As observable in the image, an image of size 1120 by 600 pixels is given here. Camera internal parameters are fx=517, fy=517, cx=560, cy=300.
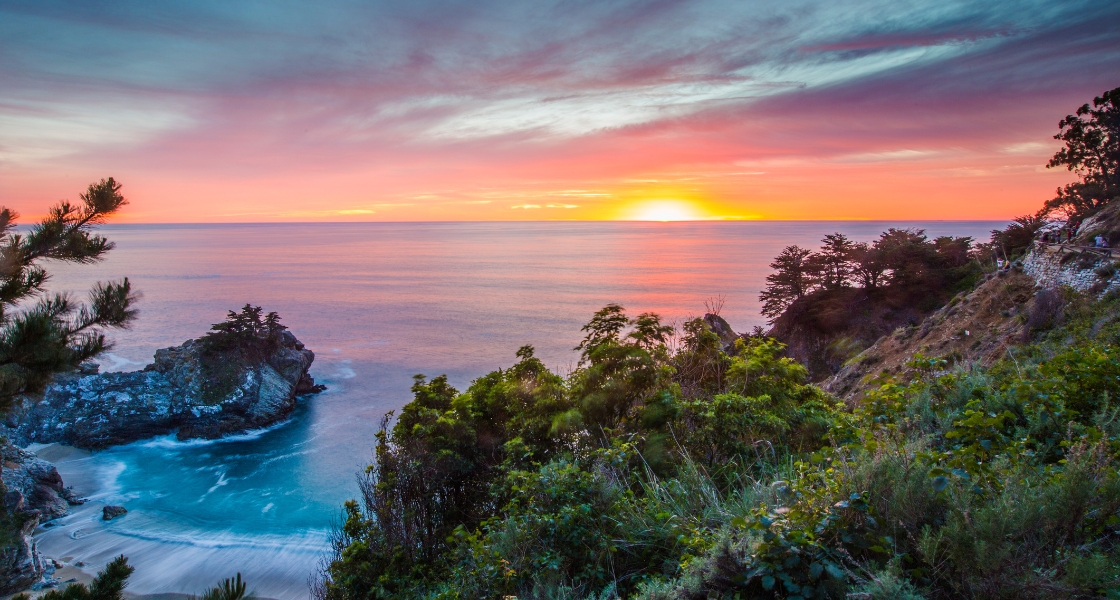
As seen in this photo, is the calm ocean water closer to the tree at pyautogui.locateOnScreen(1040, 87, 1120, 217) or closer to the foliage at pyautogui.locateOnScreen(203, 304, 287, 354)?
the foliage at pyautogui.locateOnScreen(203, 304, 287, 354)

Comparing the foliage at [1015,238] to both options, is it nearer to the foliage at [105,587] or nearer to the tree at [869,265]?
the tree at [869,265]

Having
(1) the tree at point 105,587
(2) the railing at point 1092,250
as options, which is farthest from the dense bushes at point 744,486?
(2) the railing at point 1092,250

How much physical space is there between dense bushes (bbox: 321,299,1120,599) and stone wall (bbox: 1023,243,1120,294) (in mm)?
4841

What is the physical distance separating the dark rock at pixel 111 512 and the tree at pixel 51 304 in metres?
15.5

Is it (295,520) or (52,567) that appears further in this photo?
(295,520)

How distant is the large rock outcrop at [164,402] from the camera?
25547mm

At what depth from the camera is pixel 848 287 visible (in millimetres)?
32844

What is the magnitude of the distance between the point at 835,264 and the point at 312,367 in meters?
36.8

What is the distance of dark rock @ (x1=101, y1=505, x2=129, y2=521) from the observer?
19241 millimetres

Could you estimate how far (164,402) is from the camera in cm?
2684

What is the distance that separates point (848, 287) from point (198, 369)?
38.3 metres

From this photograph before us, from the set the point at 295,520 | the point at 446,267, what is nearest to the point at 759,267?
the point at 446,267

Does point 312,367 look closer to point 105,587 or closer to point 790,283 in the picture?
point 790,283

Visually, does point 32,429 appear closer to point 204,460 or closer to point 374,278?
Answer: point 204,460
